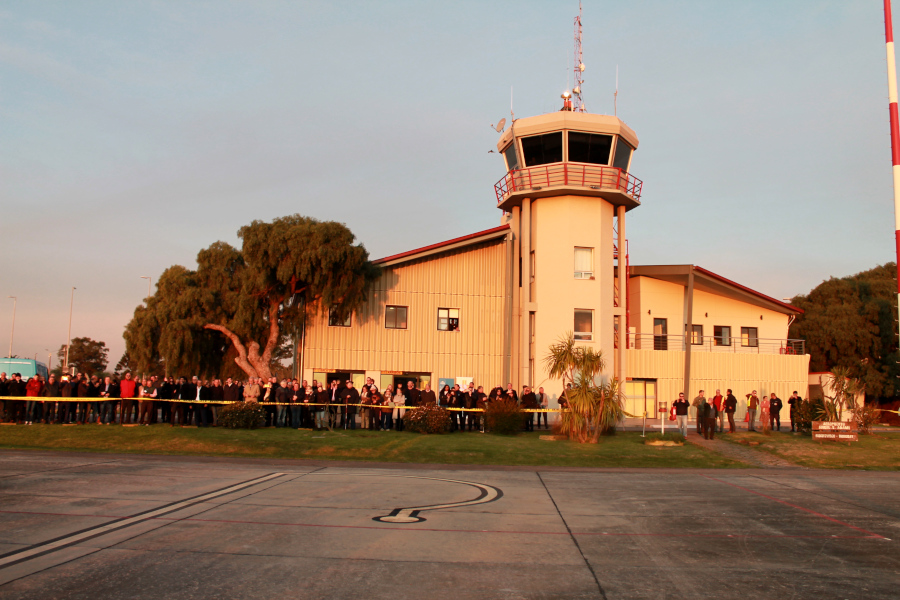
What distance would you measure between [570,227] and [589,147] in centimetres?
391

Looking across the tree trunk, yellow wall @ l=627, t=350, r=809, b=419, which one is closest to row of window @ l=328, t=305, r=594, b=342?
the tree trunk

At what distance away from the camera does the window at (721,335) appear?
39812mm

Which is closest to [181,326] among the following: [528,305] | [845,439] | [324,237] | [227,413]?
[324,237]

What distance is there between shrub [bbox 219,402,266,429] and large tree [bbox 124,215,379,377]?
898 centimetres

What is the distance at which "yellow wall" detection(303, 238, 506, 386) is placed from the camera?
34.1 meters

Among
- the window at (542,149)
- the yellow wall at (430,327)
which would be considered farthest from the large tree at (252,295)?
the window at (542,149)

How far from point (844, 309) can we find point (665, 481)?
38.6 m

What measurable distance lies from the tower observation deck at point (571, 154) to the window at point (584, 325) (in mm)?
5789

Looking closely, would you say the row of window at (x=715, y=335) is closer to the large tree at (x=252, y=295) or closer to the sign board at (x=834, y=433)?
the sign board at (x=834, y=433)

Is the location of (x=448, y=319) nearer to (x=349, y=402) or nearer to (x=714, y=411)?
(x=349, y=402)

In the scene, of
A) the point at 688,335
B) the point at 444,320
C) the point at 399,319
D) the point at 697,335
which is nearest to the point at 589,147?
the point at 688,335

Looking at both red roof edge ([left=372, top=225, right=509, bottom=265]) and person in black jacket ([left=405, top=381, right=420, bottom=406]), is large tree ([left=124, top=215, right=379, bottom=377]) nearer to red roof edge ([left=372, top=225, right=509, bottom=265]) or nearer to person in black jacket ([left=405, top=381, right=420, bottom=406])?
red roof edge ([left=372, top=225, right=509, bottom=265])

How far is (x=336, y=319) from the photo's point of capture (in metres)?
34.0

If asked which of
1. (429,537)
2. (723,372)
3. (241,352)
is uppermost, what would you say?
(241,352)
